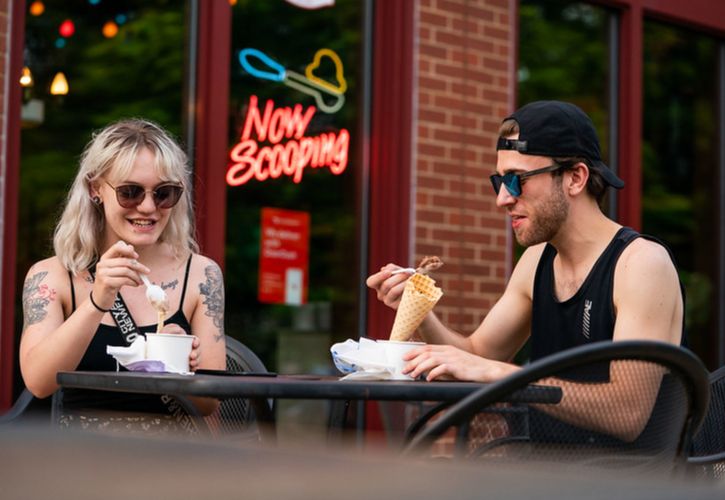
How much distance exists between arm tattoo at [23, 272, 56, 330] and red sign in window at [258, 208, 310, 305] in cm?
296

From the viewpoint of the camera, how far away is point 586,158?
3.35 meters

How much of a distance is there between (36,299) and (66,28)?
3156 mm

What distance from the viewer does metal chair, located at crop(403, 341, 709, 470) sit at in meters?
1.95

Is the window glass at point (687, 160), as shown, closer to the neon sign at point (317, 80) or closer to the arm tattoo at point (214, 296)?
the neon sign at point (317, 80)

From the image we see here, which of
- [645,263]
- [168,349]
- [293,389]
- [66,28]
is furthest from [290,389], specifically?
[66,28]

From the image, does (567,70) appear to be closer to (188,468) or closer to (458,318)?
(458,318)

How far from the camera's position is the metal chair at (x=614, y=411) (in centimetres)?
195

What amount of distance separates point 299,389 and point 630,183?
5.55m

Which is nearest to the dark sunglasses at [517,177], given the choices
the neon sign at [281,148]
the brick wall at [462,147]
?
the neon sign at [281,148]

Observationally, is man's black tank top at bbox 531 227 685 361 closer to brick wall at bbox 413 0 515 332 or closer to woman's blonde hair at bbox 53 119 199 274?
woman's blonde hair at bbox 53 119 199 274

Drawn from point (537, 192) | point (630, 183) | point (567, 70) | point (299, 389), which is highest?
point (567, 70)

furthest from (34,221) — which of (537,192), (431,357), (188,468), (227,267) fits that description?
(188,468)

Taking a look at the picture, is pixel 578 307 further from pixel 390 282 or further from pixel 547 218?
pixel 390 282

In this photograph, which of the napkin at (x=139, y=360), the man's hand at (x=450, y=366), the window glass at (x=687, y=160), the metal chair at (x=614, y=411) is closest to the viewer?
Result: the metal chair at (x=614, y=411)
